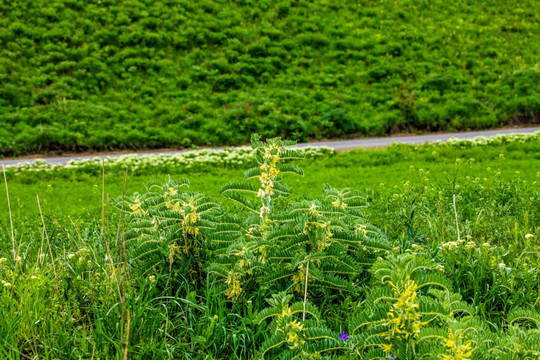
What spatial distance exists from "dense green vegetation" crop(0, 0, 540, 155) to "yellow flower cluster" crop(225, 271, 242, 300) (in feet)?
42.4

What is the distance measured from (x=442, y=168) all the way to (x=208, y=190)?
523 centimetres

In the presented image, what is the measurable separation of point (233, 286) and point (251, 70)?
16.7 metres

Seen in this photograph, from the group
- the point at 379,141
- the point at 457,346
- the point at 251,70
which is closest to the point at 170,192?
the point at 457,346

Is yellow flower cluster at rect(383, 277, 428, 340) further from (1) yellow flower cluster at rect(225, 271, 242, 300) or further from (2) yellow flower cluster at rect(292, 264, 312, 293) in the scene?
(1) yellow flower cluster at rect(225, 271, 242, 300)

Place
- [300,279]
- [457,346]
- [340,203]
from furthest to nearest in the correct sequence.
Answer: [340,203], [300,279], [457,346]

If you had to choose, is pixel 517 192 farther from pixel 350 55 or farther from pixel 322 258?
pixel 350 55

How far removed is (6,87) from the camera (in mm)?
17047

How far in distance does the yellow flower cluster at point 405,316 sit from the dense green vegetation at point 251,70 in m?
14.0

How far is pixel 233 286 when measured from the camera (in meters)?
3.00

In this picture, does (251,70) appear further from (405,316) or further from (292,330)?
(405,316)

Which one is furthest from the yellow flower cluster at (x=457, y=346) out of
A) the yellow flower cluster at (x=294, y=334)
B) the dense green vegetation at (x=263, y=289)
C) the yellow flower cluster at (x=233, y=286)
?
the yellow flower cluster at (x=233, y=286)

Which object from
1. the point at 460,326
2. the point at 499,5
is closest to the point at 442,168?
the point at 460,326

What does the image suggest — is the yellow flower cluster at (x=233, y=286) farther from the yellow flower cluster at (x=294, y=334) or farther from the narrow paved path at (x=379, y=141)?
the narrow paved path at (x=379, y=141)

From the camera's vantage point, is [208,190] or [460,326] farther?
[208,190]
